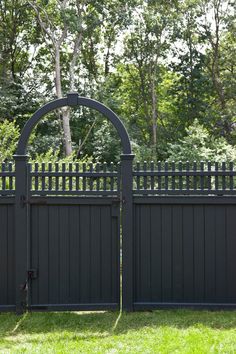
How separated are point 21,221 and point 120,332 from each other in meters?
1.75

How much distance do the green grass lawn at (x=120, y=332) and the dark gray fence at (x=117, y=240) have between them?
0.23 meters

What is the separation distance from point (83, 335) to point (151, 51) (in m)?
18.8

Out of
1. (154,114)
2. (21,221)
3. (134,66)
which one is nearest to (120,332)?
(21,221)

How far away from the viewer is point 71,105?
644 centimetres

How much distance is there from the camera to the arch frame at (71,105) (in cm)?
637

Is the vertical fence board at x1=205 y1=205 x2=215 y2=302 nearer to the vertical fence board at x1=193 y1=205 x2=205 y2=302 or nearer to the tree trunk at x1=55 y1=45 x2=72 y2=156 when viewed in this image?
the vertical fence board at x1=193 y1=205 x2=205 y2=302

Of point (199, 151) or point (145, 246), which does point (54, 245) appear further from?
point (199, 151)

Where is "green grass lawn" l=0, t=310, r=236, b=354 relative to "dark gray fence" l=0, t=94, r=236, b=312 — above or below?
below

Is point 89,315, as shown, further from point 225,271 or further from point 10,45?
point 10,45

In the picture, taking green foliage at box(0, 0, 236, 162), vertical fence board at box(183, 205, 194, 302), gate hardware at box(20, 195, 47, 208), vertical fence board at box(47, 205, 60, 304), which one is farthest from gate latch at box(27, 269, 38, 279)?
green foliage at box(0, 0, 236, 162)

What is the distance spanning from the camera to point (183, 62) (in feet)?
76.5

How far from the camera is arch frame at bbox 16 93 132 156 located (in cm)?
637

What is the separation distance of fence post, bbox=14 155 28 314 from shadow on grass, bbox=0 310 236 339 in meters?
0.47

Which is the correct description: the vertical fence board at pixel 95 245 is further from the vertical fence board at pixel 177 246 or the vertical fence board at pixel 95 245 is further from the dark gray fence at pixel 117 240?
the vertical fence board at pixel 177 246
